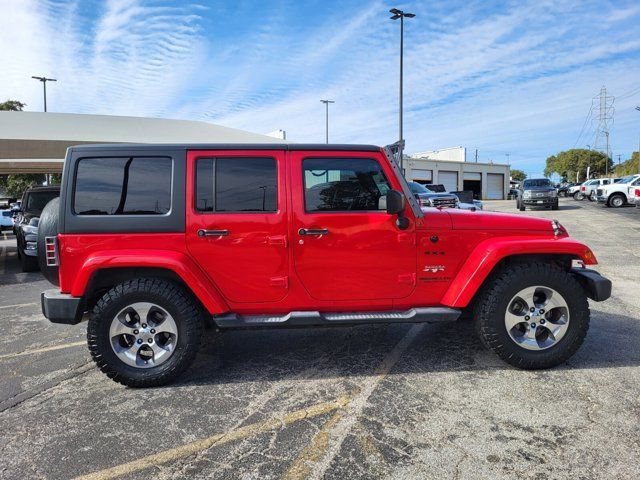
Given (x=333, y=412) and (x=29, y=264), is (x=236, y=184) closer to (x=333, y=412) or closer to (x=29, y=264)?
(x=333, y=412)

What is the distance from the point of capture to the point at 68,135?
13156 mm

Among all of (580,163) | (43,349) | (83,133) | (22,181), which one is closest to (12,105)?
(22,181)

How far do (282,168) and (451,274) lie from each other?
1.68 m

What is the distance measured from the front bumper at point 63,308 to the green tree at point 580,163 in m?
107

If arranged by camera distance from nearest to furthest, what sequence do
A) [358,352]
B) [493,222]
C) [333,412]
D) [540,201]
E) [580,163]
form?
[333,412], [493,222], [358,352], [540,201], [580,163]

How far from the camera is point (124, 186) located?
3535 millimetres

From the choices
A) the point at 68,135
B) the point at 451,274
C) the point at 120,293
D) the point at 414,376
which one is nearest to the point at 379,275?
the point at 451,274

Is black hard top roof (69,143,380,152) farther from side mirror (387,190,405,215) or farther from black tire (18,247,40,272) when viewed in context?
black tire (18,247,40,272)

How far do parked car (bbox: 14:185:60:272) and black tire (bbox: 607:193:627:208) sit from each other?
27.1 metres

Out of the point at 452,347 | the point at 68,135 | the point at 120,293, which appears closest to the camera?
the point at 120,293

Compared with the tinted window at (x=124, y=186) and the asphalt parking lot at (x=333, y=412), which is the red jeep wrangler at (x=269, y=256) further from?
the asphalt parking lot at (x=333, y=412)

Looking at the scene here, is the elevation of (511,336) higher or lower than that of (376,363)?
higher

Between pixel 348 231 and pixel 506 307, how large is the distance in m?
1.44

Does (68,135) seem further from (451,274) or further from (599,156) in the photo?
(599,156)
